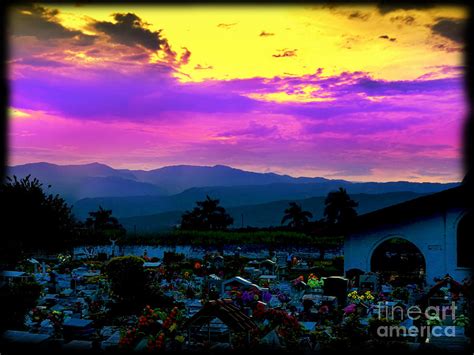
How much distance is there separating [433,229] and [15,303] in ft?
47.9

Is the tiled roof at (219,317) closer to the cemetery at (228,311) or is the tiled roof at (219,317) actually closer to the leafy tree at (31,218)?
the cemetery at (228,311)

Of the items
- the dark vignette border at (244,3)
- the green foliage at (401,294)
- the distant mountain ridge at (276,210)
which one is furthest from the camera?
the distant mountain ridge at (276,210)

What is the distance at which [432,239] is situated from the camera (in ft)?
70.9

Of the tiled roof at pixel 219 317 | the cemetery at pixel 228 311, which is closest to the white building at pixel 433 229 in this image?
the cemetery at pixel 228 311

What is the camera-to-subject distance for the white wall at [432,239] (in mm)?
21250

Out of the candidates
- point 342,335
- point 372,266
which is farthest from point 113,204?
point 342,335

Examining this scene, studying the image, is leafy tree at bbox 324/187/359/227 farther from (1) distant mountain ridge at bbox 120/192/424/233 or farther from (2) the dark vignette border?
(1) distant mountain ridge at bbox 120/192/424/233

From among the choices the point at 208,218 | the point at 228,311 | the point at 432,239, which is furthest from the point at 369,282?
the point at 208,218

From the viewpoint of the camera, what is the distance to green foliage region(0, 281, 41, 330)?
13.0 metres

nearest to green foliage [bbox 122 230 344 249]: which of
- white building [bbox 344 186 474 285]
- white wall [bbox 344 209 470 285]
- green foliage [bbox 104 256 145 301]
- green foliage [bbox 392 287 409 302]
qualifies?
white wall [bbox 344 209 470 285]

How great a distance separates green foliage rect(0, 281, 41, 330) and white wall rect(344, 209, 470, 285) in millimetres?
12801

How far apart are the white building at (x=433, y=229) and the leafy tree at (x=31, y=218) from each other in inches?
431

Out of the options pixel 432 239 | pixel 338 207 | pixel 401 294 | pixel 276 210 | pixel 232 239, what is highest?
pixel 276 210

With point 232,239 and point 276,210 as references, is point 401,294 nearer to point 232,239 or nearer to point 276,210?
point 232,239
